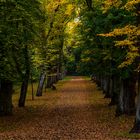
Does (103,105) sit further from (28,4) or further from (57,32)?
(57,32)

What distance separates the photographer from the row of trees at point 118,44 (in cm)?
2205

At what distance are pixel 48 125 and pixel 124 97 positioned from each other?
5.79m

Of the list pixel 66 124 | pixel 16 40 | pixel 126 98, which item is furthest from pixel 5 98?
Result: pixel 126 98

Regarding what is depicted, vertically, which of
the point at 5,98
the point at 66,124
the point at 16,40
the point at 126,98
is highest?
the point at 16,40

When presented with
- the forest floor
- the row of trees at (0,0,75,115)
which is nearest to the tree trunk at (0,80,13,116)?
the row of trees at (0,0,75,115)

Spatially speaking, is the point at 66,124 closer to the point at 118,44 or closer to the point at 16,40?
the point at 16,40

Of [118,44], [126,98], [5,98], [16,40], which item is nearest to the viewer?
[118,44]

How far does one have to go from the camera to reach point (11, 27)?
27.2m

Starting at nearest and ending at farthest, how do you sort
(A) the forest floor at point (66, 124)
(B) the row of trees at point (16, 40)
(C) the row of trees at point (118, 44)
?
(C) the row of trees at point (118, 44), (A) the forest floor at point (66, 124), (B) the row of trees at point (16, 40)

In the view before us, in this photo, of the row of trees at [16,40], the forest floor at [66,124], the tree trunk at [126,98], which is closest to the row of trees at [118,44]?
the tree trunk at [126,98]

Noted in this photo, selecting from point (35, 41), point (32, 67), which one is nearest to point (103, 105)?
point (32, 67)

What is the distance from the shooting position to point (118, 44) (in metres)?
22.1

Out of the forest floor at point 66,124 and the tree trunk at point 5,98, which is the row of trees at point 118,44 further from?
the tree trunk at point 5,98

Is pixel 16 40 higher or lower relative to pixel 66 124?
higher
